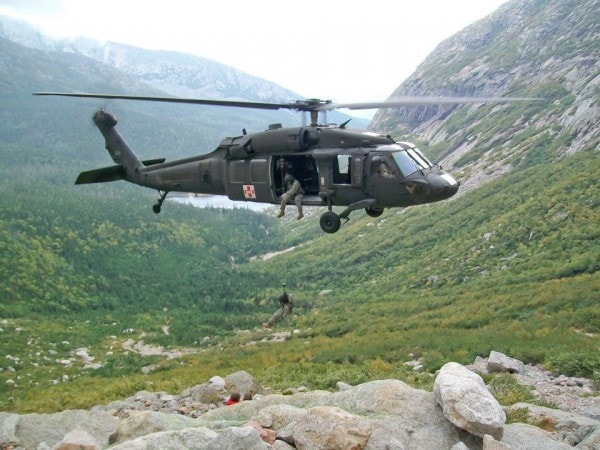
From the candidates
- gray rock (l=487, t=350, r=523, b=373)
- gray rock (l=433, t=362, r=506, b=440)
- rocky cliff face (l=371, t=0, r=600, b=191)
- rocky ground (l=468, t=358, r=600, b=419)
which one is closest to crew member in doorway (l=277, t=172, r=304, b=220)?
gray rock (l=433, t=362, r=506, b=440)

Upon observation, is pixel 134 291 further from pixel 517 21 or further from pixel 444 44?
pixel 444 44

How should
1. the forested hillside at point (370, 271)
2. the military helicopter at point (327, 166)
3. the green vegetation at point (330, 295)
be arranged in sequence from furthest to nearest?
the forested hillside at point (370, 271)
the green vegetation at point (330, 295)
the military helicopter at point (327, 166)

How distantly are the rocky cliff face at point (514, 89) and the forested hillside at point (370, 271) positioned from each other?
54 cm

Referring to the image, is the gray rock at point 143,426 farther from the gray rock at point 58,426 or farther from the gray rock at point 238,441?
the gray rock at point 238,441

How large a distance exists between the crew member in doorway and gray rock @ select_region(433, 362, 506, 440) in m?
6.25

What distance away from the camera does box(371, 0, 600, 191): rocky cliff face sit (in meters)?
81.0

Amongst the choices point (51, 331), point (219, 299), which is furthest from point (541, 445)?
point (219, 299)

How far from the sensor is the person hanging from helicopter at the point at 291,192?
17.1m

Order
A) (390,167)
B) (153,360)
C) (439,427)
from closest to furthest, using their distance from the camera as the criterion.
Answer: (439,427), (390,167), (153,360)

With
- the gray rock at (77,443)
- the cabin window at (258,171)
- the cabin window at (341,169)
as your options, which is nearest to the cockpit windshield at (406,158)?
the cabin window at (341,169)

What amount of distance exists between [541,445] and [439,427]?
6.61ft

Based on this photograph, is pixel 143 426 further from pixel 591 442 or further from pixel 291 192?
pixel 591 442

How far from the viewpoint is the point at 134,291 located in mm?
93625

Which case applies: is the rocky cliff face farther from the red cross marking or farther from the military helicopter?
the red cross marking
